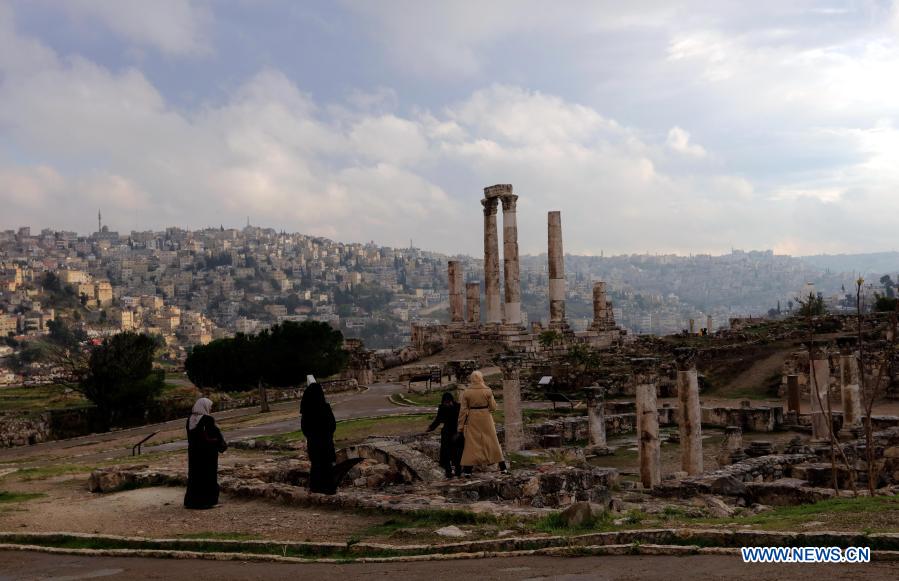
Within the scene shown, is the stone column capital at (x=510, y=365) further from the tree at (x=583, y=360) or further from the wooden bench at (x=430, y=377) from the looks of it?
the wooden bench at (x=430, y=377)

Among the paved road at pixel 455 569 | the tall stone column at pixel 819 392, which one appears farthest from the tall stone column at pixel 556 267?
the paved road at pixel 455 569

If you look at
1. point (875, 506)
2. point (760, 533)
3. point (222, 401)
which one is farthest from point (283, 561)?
point (222, 401)

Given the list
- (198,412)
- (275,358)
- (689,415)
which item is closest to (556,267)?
(275,358)

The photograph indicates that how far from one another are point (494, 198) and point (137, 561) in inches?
1688

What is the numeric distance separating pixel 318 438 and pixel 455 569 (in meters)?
5.41

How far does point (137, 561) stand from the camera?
960 centimetres

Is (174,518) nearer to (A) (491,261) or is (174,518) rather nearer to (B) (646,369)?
(B) (646,369)

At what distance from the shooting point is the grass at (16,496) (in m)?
14.4

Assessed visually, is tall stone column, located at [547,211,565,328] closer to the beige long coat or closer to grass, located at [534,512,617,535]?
the beige long coat

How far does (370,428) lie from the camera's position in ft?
82.2

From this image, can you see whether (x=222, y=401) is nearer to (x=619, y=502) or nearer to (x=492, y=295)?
(x=492, y=295)

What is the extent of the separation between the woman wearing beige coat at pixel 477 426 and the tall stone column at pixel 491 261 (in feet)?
117

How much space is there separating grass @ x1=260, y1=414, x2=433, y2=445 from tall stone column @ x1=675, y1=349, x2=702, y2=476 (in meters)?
8.14

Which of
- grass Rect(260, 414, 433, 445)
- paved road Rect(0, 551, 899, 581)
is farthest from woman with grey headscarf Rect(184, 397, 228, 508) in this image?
grass Rect(260, 414, 433, 445)
